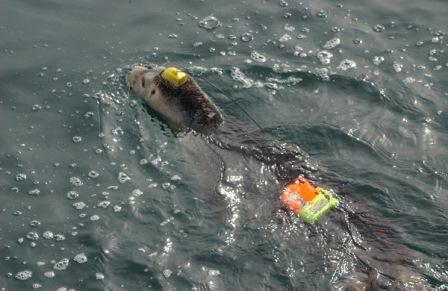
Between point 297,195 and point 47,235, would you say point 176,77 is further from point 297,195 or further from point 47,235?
point 47,235

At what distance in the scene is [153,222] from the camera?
10.3 metres

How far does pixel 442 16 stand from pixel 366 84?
323 cm

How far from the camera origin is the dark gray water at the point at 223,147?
9594 mm

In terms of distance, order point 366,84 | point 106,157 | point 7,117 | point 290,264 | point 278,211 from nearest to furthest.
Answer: point 290,264 → point 278,211 → point 106,157 → point 7,117 → point 366,84

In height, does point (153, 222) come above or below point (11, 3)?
below

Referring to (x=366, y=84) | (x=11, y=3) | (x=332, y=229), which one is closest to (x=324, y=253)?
(x=332, y=229)

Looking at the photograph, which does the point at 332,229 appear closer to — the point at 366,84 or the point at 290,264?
the point at 290,264

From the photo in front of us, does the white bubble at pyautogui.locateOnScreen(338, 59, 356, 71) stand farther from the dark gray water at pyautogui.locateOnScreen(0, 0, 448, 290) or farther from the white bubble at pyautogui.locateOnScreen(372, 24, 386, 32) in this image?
the white bubble at pyautogui.locateOnScreen(372, 24, 386, 32)

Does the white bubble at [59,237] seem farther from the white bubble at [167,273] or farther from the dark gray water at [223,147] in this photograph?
the white bubble at [167,273]

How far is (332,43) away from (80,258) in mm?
7223

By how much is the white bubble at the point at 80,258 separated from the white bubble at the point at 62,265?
0.12 metres

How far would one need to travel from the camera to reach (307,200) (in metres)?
9.86

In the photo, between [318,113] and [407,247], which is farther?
[318,113]

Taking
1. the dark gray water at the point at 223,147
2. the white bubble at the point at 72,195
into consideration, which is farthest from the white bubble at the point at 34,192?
the white bubble at the point at 72,195
